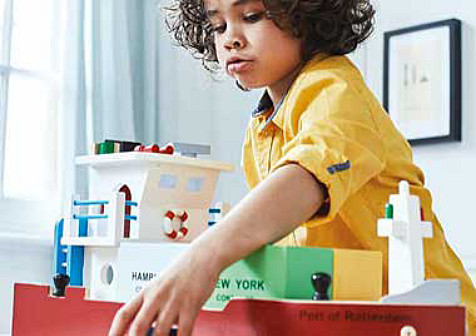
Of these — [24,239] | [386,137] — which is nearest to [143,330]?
[386,137]

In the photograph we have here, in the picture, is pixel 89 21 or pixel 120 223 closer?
pixel 120 223

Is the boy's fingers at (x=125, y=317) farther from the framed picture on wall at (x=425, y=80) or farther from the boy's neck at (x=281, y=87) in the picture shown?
the framed picture on wall at (x=425, y=80)

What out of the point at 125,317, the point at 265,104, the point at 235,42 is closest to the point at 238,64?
the point at 235,42

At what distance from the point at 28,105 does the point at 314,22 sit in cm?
158

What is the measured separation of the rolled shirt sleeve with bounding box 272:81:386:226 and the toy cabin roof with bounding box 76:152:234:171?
44.1 inches

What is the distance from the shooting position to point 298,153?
2.34 feet

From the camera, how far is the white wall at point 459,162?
224cm

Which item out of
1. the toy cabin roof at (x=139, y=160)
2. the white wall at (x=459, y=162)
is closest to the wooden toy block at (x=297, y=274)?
the toy cabin roof at (x=139, y=160)

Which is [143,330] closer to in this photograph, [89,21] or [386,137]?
[386,137]

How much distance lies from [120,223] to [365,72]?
0.94 metres

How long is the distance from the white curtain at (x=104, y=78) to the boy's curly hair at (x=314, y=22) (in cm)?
128

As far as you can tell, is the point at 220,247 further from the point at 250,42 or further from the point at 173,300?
the point at 250,42

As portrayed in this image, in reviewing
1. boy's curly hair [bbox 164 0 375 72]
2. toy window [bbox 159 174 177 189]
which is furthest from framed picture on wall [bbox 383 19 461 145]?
boy's curly hair [bbox 164 0 375 72]

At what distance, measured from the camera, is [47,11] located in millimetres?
2463
